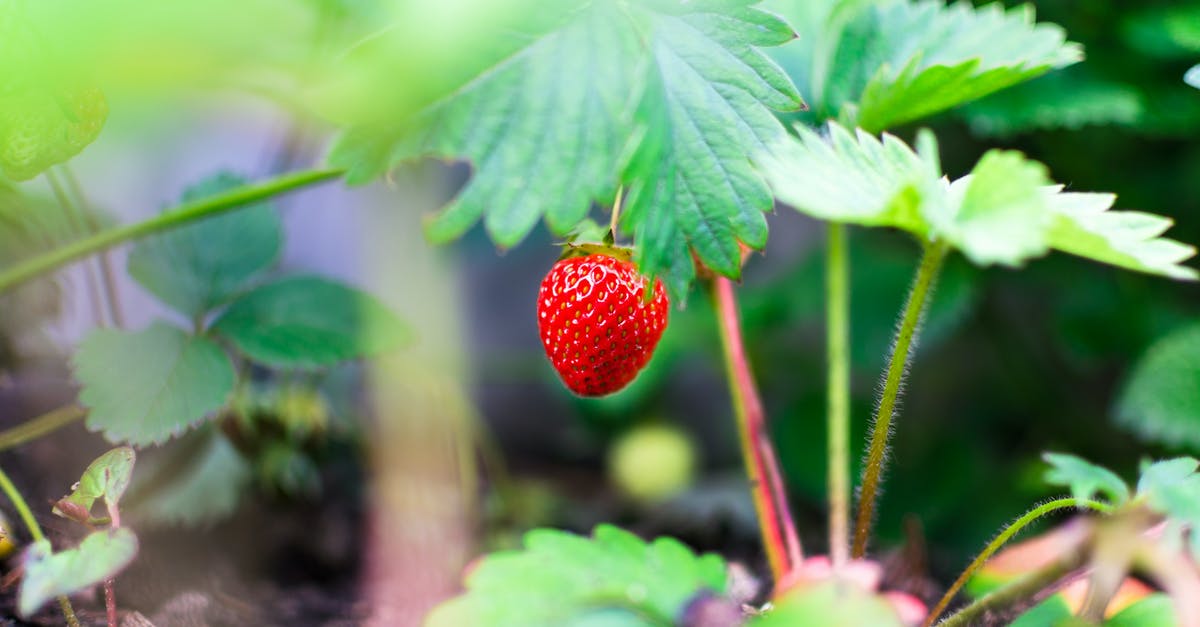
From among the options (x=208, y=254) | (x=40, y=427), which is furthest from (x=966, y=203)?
(x=40, y=427)

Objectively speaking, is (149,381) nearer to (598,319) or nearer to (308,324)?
(308,324)

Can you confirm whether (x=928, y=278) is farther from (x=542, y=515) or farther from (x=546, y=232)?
(x=546, y=232)

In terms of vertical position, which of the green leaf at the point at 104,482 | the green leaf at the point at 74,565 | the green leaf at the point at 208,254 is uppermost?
the green leaf at the point at 208,254

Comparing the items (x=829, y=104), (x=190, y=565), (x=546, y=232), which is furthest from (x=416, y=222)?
(x=829, y=104)

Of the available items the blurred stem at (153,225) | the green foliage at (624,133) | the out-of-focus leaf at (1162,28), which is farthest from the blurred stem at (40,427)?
the out-of-focus leaf at (1162,28)

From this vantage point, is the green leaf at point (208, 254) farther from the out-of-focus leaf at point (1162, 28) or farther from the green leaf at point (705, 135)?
the out-of-focus leaf at point (1162, 28)
